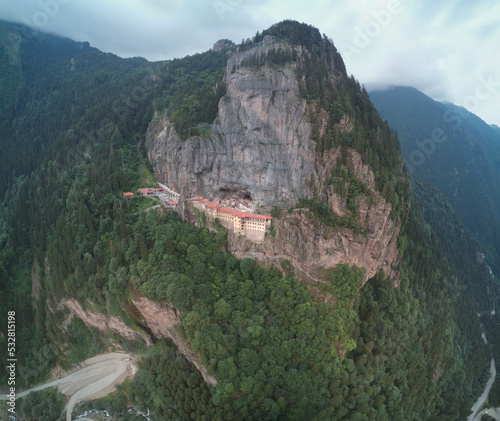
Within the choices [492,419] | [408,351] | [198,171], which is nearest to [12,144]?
[198,171]

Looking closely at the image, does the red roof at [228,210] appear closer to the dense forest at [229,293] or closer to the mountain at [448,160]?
the dense forest at [229,293]

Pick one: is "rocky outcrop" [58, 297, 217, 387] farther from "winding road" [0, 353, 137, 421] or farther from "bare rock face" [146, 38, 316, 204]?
"bare rock face" [146, 38, 316, 204]

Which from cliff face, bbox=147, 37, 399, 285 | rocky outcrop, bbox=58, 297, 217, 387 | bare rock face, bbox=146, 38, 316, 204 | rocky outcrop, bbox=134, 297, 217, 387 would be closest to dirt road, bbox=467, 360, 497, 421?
cliff face, bbox=147, 37, 399, 285

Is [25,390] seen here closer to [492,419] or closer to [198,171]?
[198,171]

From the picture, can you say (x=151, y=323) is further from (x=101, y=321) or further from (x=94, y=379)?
(x=94, y=379)

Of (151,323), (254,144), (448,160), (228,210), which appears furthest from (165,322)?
(448,160)
